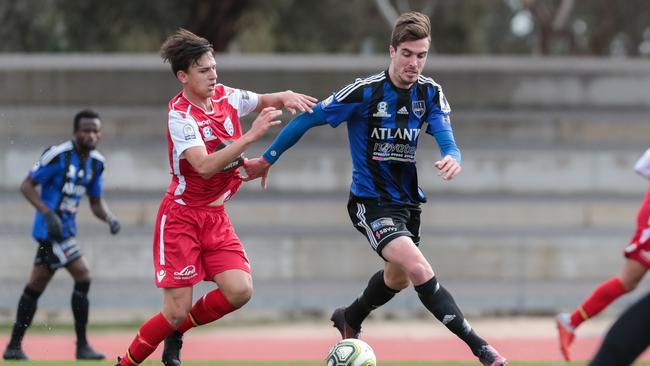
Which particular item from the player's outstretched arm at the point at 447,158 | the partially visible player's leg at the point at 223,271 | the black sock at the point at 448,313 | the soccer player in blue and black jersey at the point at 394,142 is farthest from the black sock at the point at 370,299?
the player's outstretched arm at the point at 447,158

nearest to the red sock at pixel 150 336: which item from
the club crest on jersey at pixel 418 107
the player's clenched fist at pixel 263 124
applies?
the player's clenched fist at pixel 263 124

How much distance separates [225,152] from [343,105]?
1002 millimetres

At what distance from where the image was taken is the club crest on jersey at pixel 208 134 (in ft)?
24.7

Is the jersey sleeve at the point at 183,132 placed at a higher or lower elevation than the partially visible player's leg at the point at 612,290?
higher

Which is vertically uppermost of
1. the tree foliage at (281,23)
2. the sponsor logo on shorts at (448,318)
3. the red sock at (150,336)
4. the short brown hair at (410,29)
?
the tree foliage at (281,23)

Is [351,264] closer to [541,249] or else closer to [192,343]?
[541,249]

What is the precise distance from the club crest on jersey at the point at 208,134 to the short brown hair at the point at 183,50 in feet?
1.27

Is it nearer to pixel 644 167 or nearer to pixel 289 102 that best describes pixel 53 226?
pixel 289 102

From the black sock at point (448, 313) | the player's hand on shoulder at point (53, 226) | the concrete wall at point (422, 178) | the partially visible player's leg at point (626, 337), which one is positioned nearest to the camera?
the partially visible player's leg at point (626, 337)

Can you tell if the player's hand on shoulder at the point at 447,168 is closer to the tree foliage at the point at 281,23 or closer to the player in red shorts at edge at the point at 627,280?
the player in red shorts at edge at the point at 627,280

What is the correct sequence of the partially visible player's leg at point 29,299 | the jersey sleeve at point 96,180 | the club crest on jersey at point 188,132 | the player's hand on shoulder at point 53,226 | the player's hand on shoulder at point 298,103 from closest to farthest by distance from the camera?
1. the club crest on jersey at point 188,132
2. the player's hand on shoulder at point 298,103
3. the player's hand on shoulder at point 53,226
4. the partially visible player's leg at point 29,299
5. the jersey sleeve at point 96,180

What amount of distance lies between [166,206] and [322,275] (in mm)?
9156

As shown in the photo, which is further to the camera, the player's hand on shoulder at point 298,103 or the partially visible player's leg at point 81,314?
the partially visible player's leg at point 81,314

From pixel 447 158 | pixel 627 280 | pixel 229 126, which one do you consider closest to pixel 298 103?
pixel 229 126
